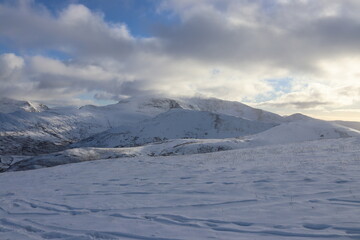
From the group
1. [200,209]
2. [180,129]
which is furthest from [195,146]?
[180,129]

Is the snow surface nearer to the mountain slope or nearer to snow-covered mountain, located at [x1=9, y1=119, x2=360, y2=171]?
snow-covered mountain, located at [x1=9, y1=119, x2=360, y2=171]

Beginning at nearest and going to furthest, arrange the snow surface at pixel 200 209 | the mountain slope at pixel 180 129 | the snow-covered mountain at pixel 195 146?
the snow surface at pixel 200 209
the snow-covered mountain at pixel 195 146
the mountain slope at pixel 180 129

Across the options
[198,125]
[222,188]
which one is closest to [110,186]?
[222,188]

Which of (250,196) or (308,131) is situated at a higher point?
(308,131)

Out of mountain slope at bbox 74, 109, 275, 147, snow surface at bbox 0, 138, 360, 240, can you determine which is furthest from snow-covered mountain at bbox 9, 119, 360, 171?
mountain slope at bbox 74, 109, 275, 147

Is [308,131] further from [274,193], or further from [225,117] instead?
[225,117]

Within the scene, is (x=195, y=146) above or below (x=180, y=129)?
below

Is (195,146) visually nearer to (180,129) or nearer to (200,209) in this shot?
(200,209)

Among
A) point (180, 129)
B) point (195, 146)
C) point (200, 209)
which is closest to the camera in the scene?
point (200, 209)

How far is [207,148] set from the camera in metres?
55.9

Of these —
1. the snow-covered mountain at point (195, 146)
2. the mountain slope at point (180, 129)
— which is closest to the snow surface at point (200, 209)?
the snow-covered mountain at point (195, 146)

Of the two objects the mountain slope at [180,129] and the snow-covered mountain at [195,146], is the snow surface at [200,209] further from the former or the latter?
the mountain slope at [180,129]

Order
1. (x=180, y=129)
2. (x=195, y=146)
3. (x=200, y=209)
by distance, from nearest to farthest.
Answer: (x=200, y=209) < (x=195, y=146) < (x=180, y=129)

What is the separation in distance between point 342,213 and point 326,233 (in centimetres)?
155
